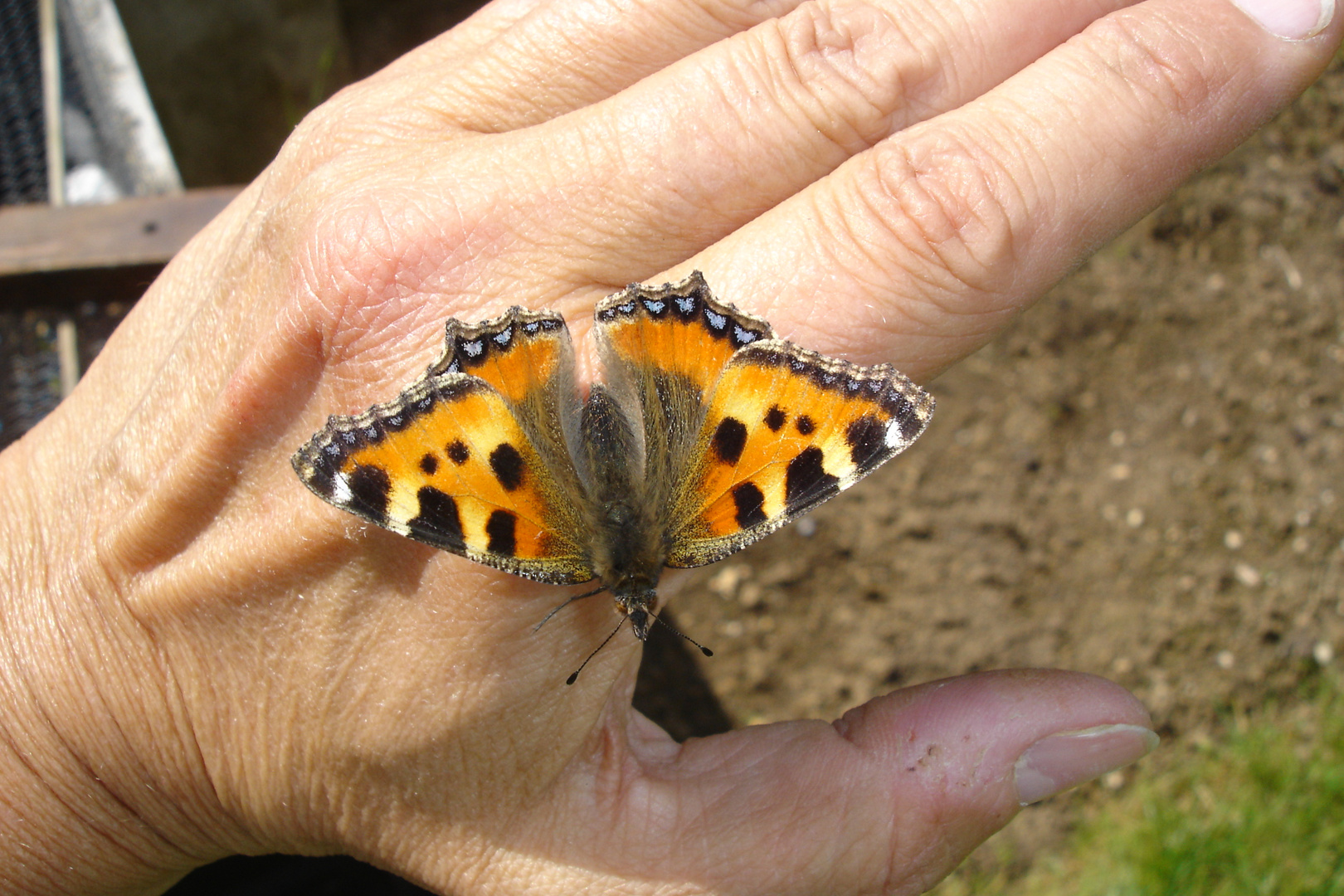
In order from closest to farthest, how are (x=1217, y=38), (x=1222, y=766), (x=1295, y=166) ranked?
(x=1217, y=38)
(x=1222, y=766)
(x=1295, y=166)

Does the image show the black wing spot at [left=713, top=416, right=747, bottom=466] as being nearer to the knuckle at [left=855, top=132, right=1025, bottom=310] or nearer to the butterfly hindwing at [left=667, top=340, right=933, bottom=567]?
the butterfly hindwing at [left=667, top=340, right=933, bottom=567]

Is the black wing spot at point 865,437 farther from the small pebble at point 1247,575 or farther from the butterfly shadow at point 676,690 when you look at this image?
the small pebble at point 1247,575

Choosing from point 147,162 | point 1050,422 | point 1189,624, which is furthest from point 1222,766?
point 147,162

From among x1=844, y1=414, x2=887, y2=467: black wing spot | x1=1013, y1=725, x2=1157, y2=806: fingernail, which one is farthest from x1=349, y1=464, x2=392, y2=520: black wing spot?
x1=1013, y1=725, x2=1157, y2=806: fingernail

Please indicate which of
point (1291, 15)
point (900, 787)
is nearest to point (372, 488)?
point (900, 787)

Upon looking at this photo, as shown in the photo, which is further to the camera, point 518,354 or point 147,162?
point 147,162

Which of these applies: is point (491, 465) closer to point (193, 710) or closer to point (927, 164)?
point (193, 710)
